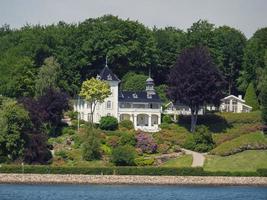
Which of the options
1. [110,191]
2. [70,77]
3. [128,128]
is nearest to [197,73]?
[128,128]

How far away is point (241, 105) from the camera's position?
387ft

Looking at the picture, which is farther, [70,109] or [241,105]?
[241,105]

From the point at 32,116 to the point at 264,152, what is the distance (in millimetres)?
22683

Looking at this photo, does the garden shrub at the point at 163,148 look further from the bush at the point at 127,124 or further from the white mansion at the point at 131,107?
the white mansion at the point at 131,107

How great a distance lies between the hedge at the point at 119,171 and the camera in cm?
8712

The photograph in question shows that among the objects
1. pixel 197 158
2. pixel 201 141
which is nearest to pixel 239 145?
pixel 201 141

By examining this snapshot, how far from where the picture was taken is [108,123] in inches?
4134

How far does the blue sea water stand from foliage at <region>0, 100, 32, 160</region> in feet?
19.9

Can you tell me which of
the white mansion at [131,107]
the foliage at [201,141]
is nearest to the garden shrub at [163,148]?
the foliage at [201,141]

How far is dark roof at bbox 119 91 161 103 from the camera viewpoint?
368ft

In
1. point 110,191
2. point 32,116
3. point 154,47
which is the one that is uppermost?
point 154,47

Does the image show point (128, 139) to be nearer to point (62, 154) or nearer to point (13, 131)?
point (62, 154)

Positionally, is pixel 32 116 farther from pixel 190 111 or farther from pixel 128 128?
pixel 190 111

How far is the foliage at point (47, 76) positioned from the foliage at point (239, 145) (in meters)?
19.7
